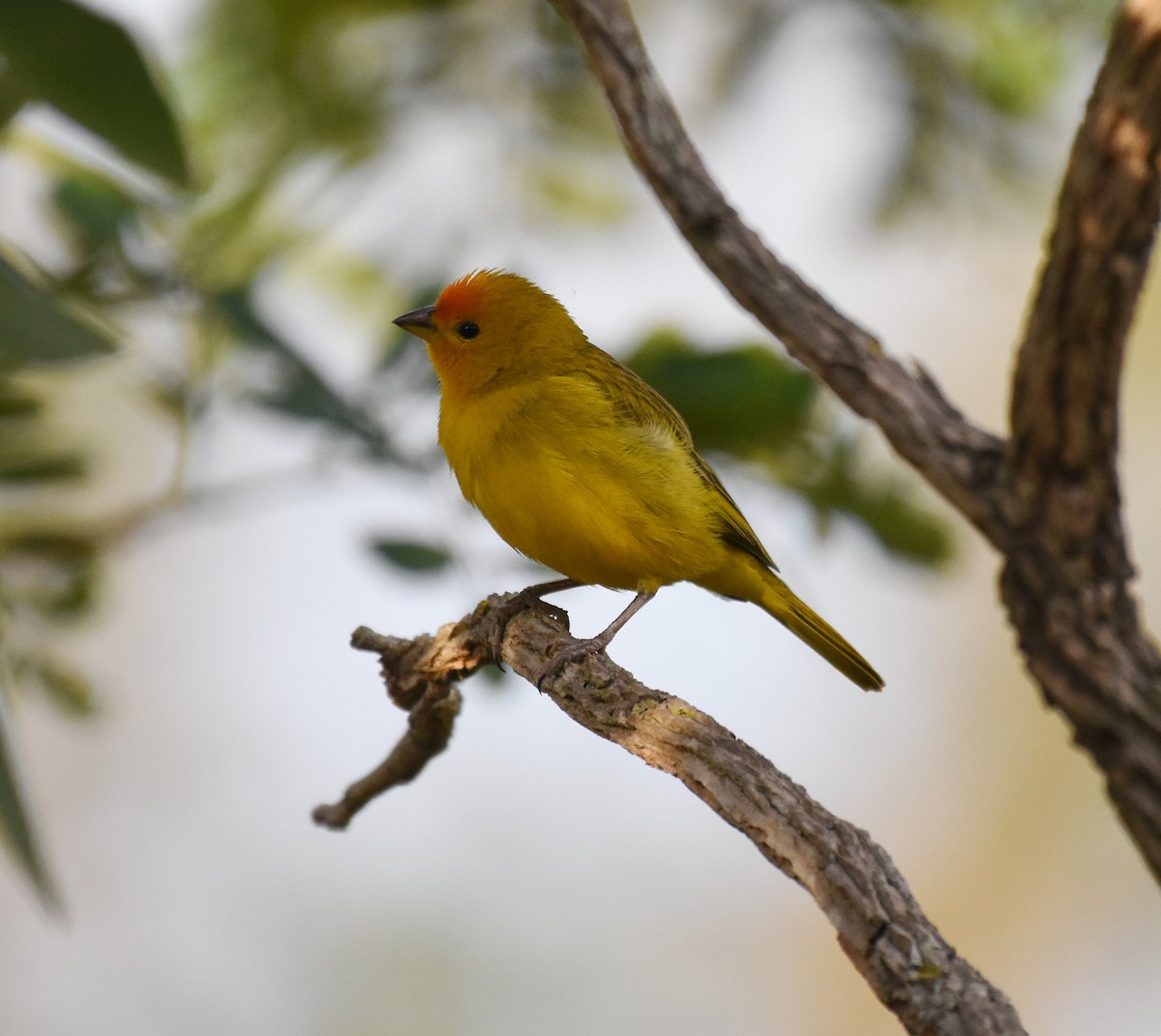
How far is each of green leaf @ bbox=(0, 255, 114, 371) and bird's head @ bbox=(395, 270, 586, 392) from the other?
6.74 feet

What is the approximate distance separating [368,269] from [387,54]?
2.26ft

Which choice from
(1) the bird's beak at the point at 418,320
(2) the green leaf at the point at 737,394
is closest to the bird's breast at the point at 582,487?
(2) the green leaf at the point at 737,394

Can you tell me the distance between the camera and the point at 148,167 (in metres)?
2.33

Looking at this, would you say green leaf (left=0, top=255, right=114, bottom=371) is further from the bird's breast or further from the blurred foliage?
the bird's breast

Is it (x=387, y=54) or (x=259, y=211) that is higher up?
(x=387, y=54)

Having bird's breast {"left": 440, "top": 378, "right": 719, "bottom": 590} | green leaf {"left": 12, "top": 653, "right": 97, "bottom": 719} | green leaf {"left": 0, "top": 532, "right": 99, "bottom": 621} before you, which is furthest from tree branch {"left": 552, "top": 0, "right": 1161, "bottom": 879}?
green leaf {"left": 12, "top": 653, "right": 97, "bottom": 719}

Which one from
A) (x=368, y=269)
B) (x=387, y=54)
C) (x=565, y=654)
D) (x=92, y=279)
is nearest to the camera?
(x=565, y=654)

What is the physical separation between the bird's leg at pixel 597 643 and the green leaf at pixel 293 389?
26.6 inches

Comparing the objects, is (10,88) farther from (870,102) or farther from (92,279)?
(870,102)

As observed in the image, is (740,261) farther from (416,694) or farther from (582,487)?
(416,694)

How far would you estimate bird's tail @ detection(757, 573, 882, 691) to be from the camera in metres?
3.92

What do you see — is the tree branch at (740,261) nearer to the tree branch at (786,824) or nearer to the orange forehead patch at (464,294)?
the tree branch at (786,824)

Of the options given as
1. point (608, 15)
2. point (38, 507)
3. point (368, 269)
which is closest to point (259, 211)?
point (368, 269)

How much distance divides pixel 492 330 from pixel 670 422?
2.06ft
